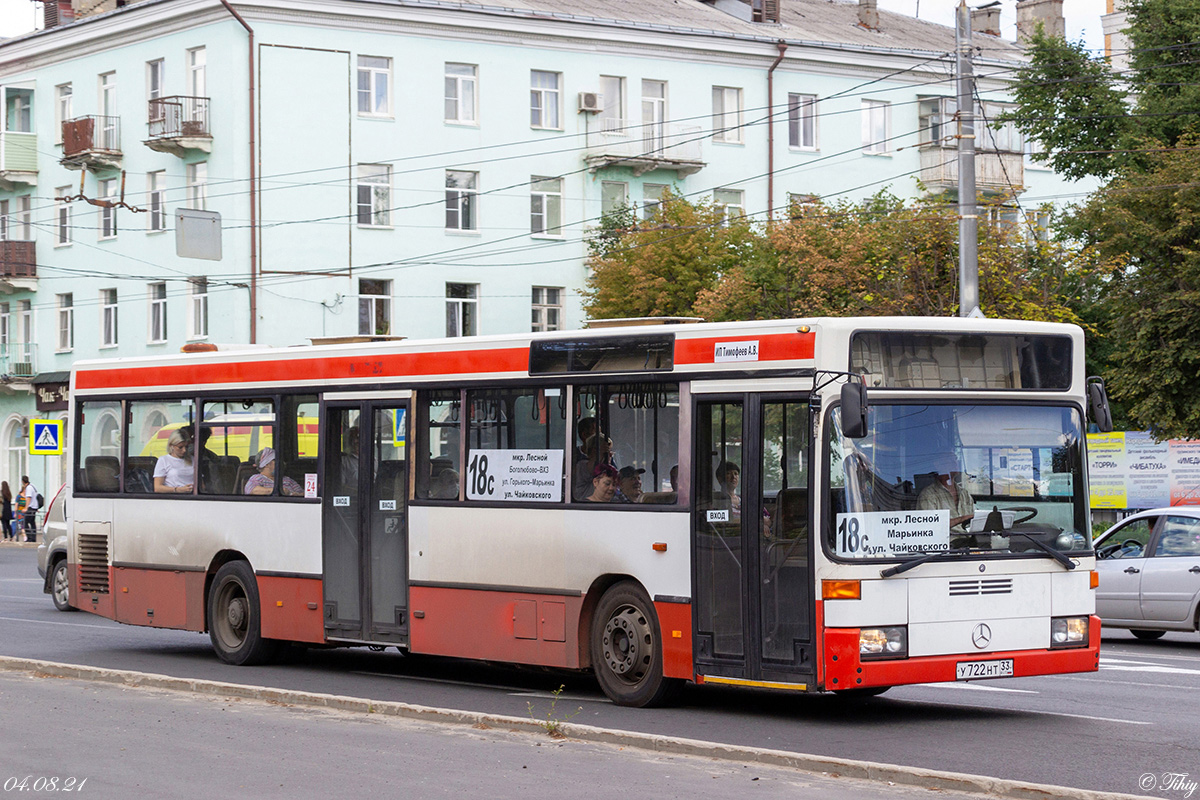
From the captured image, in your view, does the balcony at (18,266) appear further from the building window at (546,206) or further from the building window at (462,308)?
the building window at (546,206)

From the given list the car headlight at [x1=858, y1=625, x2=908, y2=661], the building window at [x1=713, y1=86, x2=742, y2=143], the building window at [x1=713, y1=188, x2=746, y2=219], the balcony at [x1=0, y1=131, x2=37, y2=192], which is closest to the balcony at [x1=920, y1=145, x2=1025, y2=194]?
the building window at [x1=713, y1=188, x2=746, y2=219]

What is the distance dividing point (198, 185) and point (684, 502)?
38427 mm

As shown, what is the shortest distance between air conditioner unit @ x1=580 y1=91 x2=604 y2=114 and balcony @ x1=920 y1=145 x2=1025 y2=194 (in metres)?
10.9

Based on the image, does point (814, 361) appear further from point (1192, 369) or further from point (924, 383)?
point (1192, 369)

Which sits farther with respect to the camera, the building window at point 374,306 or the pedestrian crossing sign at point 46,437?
the building window at point 374,306

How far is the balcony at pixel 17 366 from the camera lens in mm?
55875

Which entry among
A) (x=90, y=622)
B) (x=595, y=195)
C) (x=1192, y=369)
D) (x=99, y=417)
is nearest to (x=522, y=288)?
(x=595, y=195)

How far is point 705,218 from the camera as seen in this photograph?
154 ft

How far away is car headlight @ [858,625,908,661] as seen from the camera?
11.9 meters

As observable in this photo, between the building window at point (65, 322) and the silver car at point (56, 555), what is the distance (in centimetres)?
3036

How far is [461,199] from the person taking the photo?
167 ft

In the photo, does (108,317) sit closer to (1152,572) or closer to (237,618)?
(237,618)
